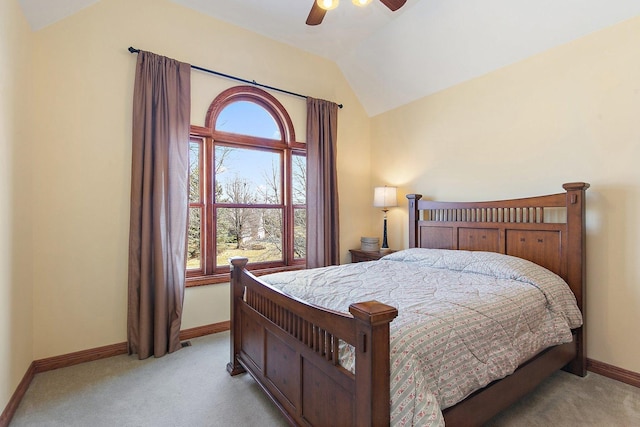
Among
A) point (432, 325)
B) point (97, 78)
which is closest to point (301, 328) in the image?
point (432, 325)

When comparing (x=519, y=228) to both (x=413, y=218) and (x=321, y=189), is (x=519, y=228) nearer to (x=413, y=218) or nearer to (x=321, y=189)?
(x=413, y=218)

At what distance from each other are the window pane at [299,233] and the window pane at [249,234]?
0.21 m

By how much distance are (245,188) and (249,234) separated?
0.54 metres

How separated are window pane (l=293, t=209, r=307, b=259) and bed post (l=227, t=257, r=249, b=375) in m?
1.57

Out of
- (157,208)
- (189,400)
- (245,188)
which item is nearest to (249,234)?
(245,188)

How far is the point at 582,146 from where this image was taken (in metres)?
2.55

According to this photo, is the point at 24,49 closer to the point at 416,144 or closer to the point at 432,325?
the point at 432,325

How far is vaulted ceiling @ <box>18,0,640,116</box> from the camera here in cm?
248

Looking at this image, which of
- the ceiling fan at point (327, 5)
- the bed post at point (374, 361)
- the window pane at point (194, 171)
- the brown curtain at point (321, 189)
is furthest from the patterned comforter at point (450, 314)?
the ceiling fan at point (327, 5)

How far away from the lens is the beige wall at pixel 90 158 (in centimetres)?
249

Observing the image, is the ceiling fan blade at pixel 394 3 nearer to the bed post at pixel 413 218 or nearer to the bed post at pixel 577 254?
the bed post at pixel 577 254

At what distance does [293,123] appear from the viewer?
3889mm

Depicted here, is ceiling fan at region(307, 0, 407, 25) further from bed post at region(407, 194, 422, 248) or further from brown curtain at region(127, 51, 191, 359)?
bed post at region(407, 194, 422, 248)

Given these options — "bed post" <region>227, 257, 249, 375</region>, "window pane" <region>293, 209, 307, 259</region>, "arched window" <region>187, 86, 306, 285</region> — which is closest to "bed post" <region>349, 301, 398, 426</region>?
"bed post" <region>227, 257, 249, 375</region>
